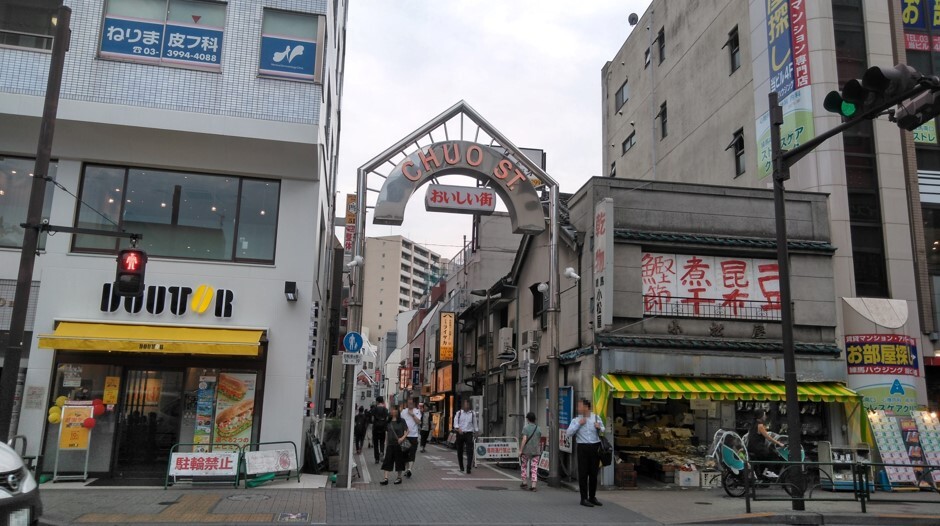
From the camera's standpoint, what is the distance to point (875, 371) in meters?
17.1

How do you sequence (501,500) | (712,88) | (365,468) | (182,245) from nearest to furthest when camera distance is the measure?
(501,500)
(182,245)
(365,468)
(712,88)

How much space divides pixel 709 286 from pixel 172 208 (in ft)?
41.5

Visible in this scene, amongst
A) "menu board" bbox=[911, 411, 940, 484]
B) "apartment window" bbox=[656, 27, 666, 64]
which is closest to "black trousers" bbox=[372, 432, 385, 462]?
"menu board" bbox=[911, 411, 940, 484]

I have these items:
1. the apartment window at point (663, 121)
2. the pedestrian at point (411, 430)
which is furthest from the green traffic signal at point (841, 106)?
the apartment window at point (663, 121)

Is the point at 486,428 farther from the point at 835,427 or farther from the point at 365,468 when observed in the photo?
the point at 835,427

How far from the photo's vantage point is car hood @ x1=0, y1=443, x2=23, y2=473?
6867 mm

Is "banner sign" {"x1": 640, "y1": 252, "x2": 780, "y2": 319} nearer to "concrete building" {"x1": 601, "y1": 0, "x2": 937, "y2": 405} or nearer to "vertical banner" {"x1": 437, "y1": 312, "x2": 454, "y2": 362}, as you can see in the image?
"concrete building" {"x1": 601, "y1": 0, "x2": 937, "y2": 405}

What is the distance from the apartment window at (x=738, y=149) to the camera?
23.9 m

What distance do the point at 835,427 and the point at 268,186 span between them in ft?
47.8

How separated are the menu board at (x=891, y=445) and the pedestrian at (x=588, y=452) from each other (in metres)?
7.67

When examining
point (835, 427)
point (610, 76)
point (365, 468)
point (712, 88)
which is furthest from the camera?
point (610, 76)

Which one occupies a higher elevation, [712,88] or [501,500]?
[712,88]

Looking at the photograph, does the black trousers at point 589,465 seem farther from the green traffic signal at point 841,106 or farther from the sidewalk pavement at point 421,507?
the green traffic signal at point 841,106

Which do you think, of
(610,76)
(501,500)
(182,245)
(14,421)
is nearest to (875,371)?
(501,500)
